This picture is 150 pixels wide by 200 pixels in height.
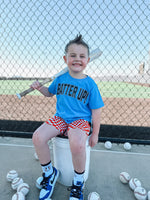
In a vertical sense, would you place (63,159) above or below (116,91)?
above

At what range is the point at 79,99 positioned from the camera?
4.16 ft

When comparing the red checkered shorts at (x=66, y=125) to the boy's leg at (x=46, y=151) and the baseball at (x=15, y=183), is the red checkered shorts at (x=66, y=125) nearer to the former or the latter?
the boy's leg at (x=46, y=151)

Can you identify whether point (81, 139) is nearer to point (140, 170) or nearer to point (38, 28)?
point (140, 170)

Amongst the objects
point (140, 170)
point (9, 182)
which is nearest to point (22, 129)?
point (9, 182)

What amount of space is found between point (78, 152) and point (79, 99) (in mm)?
420

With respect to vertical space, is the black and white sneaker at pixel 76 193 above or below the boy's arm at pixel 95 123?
below

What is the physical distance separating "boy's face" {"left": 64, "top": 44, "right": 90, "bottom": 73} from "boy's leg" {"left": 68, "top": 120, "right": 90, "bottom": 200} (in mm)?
471

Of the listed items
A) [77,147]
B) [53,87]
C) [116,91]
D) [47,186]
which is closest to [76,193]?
[47,186]

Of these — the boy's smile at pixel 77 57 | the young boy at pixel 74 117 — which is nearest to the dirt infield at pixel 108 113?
the young boy at pixel 74 117

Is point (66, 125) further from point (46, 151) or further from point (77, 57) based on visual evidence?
point (77, 57)

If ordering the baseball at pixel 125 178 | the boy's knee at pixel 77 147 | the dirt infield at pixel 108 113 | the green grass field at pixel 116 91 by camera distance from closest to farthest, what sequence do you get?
1. the boy's knee at pixel 77 147
2. the baseball at pixel 125 178
3. the dirt infield at pixel 108 113
4. the green grass field at pixel 116 91

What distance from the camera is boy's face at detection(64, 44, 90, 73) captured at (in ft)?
3.93

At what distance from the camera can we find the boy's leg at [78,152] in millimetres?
1075

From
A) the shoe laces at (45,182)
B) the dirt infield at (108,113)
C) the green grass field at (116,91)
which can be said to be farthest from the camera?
the green grass field at (116,91)
